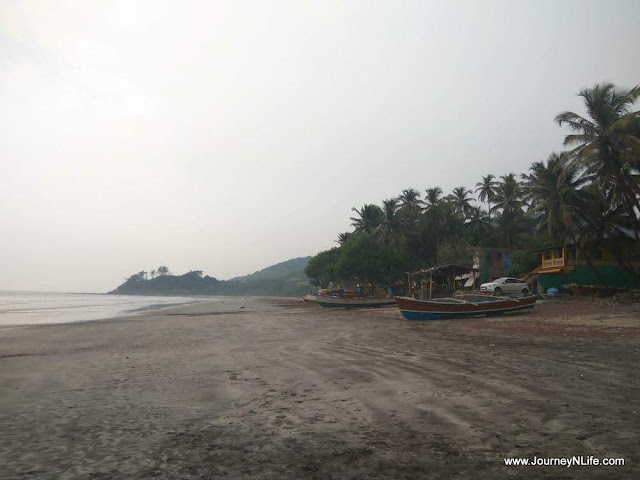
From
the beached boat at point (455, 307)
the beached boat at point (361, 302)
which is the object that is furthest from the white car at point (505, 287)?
the beached boat at point (455, 307)

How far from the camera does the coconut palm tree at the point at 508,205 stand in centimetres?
5522

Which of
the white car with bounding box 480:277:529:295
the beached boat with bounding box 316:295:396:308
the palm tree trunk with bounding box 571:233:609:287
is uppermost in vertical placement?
the palm tree trunk with bounding box 571:233:609:287

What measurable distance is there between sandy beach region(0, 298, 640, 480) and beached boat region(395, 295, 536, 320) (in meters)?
9.07

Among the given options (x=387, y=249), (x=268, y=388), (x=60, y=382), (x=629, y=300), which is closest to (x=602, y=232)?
(x=629, y=300)

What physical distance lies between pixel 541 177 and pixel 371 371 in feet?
113

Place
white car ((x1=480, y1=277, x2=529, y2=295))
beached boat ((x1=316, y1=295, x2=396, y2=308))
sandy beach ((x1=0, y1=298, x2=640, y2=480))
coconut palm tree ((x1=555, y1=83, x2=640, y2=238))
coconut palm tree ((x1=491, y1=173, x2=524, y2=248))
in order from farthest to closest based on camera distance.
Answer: coconut palm tree ((x1=491, y1=173, x2=524, y2=248)) < beached boat ((x1=316, y1=295, x2=396, y2=308)) < white car ((x1=480, y1=277, x2=529, y2=295)) < coconut palm tree ((x1=555, y1=83, x2=640, y2=238)) < sandy beach ((x1=0, y1=298, x2=640, y2=480))

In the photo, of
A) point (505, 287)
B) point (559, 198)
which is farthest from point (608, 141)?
point (505, 287)

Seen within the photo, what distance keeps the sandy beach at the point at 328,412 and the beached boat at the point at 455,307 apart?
9073 mm

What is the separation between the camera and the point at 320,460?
4.07 meters

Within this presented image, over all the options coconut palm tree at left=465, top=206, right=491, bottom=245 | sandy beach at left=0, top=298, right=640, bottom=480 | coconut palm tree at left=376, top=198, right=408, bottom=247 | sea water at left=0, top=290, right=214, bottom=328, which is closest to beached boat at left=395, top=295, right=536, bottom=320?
sandy beach at left=0, top=298, right=640, bottom=480

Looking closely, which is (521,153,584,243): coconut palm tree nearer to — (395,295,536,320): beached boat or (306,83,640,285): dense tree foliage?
(306,83,640,285): dense tree foliage

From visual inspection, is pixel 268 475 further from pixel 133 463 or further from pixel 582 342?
pixel 582 342

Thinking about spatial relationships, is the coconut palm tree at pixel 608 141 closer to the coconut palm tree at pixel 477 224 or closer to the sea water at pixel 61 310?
the coconut palm tree at pixel 477 224

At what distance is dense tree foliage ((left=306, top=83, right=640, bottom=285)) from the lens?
28766mm
